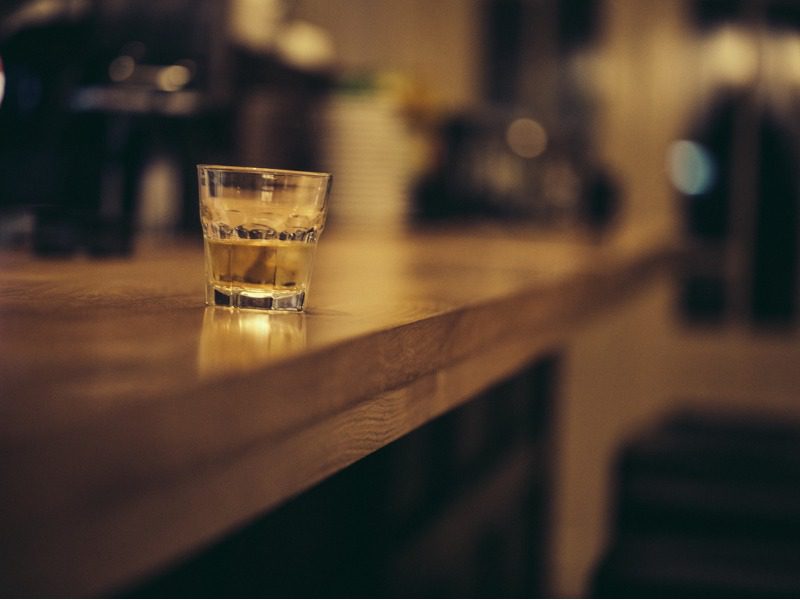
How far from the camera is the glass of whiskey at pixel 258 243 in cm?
70

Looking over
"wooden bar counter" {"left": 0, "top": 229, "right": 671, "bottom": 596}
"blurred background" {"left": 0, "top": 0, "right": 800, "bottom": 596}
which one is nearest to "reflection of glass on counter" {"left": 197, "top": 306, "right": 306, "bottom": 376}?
"wooden bar counter" {"left": 0, "top": 229, "right": 671, "bottom": 596}

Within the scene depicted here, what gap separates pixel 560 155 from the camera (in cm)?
400

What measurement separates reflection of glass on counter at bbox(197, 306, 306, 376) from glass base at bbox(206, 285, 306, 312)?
2 centimetres

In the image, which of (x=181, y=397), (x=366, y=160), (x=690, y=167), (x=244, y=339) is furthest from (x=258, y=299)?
(x=690, y=167)

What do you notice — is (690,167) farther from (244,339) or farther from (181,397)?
(181,397)

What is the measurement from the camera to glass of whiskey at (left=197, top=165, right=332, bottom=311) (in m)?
0.70

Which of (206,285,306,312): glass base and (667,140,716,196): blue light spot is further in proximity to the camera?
(667,140,716,196): blue light spot

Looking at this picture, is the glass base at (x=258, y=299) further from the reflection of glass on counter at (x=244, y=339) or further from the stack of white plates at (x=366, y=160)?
the stack of white plates at (x=366, y=160)

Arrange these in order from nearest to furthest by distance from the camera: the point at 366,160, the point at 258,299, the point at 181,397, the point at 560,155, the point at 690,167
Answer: the point at 181,397, the point at 258,299, the point at 366,160, the point at 560,155, the point at 690,167

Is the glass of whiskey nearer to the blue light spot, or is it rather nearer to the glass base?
the glass base

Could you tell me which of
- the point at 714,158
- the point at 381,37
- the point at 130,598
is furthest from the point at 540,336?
the point at 714,158

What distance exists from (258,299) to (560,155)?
341 cm

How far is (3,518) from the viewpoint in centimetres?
28

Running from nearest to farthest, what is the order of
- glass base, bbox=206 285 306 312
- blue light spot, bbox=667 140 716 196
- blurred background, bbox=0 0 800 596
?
glass base, bbox=206 285 306 312 → blurred background, bbox=0 0 800 596 → blue light spot, bbox=667 140 716 196
